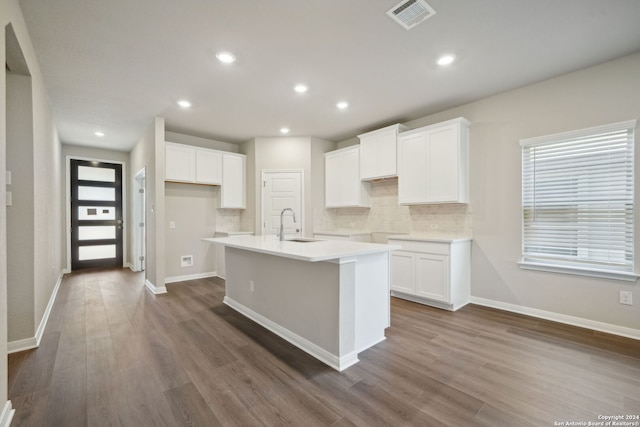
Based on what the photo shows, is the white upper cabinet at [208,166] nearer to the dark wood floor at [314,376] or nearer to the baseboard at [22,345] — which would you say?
the dark wood floor at [314,376]

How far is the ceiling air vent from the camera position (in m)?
1.99

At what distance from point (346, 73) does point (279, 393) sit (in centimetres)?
296

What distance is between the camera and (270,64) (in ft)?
9.15

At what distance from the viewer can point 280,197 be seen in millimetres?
5273

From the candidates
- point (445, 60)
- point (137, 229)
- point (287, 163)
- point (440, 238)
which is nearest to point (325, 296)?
point (440, 238)

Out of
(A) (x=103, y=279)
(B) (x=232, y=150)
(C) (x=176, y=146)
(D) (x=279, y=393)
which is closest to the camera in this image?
(D) (x=279, y=393)

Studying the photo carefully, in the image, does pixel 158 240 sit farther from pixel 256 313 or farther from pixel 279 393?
pixel 279 393

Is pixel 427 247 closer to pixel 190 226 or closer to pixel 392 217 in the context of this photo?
pixel 392 217

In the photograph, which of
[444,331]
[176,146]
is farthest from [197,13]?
[444,331]

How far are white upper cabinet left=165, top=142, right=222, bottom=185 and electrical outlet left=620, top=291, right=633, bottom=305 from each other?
5.60 metres

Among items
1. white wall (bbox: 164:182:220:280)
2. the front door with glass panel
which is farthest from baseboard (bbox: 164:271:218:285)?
the front door with glass panel

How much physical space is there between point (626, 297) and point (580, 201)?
0.98m

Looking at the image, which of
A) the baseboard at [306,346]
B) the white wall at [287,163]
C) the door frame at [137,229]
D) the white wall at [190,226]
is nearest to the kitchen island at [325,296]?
the baseboard at [306,346]

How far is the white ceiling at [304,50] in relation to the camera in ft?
6.78
